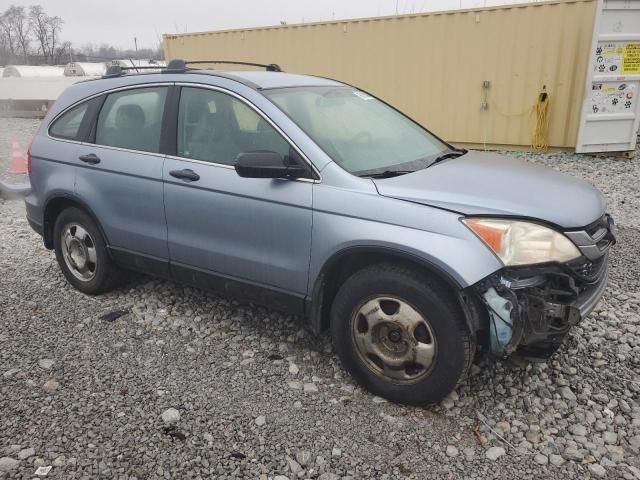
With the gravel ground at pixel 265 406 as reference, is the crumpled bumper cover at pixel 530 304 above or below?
above

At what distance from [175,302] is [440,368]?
2.40 metres

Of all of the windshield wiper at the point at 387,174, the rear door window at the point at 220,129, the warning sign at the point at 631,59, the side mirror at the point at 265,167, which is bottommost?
the windshield wiper at the point at 387,174

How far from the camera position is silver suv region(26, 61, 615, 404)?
259cm

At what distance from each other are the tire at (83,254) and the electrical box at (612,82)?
812 centimetres

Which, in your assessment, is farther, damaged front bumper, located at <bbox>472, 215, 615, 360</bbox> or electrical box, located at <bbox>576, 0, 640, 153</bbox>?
electrical box, located at <bbox>576, 0, 640, 153</bbox>

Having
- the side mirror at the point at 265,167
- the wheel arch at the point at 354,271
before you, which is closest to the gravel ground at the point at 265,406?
the wheel arch at the point at 354,271

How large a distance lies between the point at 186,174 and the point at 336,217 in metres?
1.17

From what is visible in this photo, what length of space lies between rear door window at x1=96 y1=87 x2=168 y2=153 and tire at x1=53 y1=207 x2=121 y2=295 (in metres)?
0.69

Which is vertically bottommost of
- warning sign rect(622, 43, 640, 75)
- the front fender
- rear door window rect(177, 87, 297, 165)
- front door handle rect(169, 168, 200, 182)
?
the front fender

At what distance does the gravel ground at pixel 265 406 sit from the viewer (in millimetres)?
2545

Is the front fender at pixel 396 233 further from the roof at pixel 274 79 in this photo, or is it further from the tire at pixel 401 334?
the roof at pixel 274 79

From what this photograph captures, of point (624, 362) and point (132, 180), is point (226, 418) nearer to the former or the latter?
point (132, 180)

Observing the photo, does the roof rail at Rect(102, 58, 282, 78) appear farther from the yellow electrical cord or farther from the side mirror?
the yellow electrical cord

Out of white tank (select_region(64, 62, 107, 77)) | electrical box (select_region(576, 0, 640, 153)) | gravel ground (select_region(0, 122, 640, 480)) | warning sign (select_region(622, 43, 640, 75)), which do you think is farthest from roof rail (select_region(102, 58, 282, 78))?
white tank (select_region(64, 62, 107, 77))
